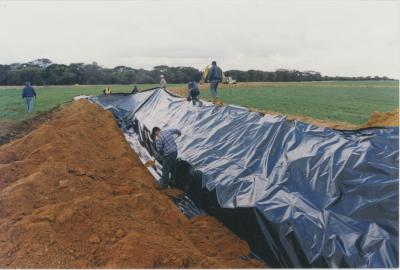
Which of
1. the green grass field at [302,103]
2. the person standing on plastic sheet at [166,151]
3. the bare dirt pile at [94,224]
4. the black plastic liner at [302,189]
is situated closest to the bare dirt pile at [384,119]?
the green grass field at [302,103]

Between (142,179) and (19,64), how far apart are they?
191ft

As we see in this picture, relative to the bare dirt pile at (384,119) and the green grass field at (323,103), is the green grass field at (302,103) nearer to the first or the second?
the green grass field at (323,103)

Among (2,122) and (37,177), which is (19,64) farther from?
(37,177)

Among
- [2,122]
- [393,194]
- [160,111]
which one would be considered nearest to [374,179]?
[393,194]

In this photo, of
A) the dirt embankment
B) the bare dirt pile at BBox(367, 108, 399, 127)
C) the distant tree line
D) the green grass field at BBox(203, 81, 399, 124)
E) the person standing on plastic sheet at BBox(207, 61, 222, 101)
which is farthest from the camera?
the distant tree line

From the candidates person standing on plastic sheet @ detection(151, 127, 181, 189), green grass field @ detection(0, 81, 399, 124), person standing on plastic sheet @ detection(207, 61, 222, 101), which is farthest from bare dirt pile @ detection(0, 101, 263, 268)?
green grass field @ detection(0, 81, 399, 124)

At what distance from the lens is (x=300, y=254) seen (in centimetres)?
381

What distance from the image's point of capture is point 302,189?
15.3 feet

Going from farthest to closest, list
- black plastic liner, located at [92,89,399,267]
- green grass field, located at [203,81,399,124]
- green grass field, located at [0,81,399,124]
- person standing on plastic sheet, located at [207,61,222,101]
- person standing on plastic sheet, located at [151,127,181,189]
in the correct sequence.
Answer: green grass field, located at [0,81,399,124] → green grass field, located at [203,81,399,124] → person standing on plastic sheet, located at [207,61,222,101] → person standing on plastic sheet, located at [151,127,181,189] → black plastic liner, located at [92,89,399,267]

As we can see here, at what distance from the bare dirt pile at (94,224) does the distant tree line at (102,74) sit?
42.1 metres

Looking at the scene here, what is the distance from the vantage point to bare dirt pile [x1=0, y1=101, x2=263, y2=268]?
12.4ft

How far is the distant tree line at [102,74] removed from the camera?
2076 inches

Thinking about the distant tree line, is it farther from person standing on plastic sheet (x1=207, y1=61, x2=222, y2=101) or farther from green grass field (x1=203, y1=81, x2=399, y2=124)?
person standing on plastic sheet (x1=207, y1=61, x2=222, y2=101)

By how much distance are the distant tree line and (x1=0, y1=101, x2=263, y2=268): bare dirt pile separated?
4210 centimetres
